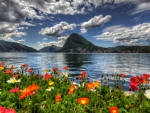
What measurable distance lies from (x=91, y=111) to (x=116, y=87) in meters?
3.59

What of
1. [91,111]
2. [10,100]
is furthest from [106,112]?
[10,100]

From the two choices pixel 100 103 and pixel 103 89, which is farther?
pixel 103 89

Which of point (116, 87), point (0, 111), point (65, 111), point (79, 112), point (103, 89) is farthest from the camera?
point (116, 87)

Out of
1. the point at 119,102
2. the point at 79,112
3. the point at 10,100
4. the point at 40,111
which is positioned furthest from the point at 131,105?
the point at 10,100

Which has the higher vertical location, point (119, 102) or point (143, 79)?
point (143, 79)

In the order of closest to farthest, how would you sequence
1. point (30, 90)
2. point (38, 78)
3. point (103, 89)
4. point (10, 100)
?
point (30, 90) → point (10, 100) → point (103, 89) → point (38, 78)

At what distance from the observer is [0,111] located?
1873mm

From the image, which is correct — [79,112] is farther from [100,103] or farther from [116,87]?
[116,87]

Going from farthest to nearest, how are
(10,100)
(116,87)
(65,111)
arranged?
(116,87) < (10,100) < (65,111)

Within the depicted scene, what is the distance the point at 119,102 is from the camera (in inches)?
213

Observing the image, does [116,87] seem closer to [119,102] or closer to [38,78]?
[119,102]

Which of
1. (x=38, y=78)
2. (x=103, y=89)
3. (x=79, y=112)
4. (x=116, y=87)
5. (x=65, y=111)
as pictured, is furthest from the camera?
(x=38, y=78)

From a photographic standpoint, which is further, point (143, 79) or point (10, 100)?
point (10, 100)

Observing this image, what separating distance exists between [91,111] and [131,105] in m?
1.33
